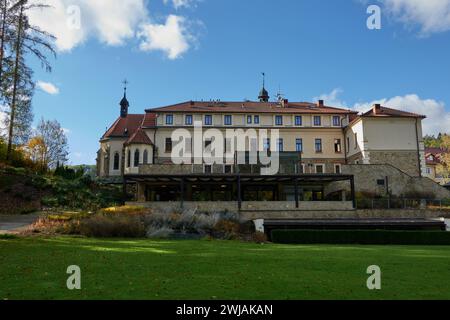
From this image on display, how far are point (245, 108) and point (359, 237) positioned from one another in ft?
92.4

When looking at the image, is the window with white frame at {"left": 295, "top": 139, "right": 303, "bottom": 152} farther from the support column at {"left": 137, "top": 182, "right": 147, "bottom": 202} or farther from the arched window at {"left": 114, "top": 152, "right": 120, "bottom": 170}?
the arched window at {"left": 114, "top": 152, "right": 120, "bottom": 170}

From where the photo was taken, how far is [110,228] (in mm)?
21453

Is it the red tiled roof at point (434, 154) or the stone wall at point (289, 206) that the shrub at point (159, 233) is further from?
the red tiled roof at point (434, 154)

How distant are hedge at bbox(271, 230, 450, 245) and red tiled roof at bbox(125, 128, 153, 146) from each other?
82.4 ft

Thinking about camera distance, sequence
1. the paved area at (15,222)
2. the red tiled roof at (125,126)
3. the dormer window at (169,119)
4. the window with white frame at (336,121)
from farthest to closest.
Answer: the red tiled roof at (125,126) → the window with white frame at (336,121) → the dormer window at (169,119) → the paved area at (15,222)

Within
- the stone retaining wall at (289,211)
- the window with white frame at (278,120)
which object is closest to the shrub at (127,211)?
the stone retaining wall at (289,211)

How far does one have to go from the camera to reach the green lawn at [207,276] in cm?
765

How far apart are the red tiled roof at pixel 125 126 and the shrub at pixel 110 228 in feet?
92.8

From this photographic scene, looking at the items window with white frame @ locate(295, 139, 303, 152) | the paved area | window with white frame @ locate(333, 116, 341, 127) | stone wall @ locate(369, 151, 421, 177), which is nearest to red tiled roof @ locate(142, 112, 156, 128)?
window with white frame @ locate(295, 139, 303, 152)

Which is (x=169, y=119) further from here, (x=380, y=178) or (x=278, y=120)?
(x=380, y=178)
